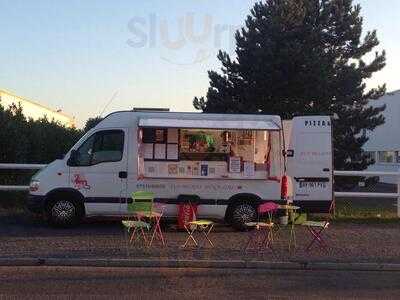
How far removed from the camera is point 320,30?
28.8 m

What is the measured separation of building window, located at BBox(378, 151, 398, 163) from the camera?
5069cm

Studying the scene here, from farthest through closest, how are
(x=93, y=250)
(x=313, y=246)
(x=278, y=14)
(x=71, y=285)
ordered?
1. (x=278, y=14)
2. (x=313, y=246)
3. (x=93, y=250)
4. (x=71, y=285)

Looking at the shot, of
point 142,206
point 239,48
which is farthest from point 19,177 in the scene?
point 239,48

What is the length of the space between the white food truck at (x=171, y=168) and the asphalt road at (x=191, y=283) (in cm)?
384

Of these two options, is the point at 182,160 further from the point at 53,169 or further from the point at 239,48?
the point at 239,48

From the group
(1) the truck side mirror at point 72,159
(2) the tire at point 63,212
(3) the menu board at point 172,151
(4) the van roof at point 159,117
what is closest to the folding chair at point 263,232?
(4) the van roof at point 159,117

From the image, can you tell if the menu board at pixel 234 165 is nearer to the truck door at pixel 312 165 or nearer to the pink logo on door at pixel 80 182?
the truck door at pixel 312 165

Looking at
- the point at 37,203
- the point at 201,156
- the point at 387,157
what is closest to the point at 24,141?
the point at 37,203

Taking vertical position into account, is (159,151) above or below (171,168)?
above

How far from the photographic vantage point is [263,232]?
13.8m

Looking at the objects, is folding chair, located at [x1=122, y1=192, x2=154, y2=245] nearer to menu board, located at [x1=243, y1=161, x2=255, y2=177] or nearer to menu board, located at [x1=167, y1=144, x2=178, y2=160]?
menu board, located at [x1=167, y1=144, x2=178, y2=160]

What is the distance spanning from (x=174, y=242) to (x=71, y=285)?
3.80 meters

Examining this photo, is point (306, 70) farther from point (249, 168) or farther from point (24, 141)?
point (249, 168)

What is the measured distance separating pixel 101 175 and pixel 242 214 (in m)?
3.08
